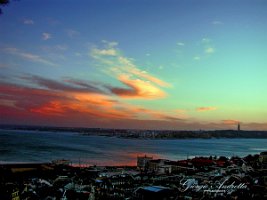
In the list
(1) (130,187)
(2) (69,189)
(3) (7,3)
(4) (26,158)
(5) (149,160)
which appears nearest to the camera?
(3) (7,3)

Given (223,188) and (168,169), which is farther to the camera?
(168,169)

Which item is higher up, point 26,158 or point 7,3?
point 7,3

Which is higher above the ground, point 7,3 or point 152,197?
point 7,3

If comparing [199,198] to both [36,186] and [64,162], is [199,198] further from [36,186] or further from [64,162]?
[64,162]

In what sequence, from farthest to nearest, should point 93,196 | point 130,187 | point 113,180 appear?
point 113,180, point 130,187, point 93,196

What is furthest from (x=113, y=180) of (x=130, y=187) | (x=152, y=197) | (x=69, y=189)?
(x=152, y=197)

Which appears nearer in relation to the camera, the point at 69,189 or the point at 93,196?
the point at 93,196

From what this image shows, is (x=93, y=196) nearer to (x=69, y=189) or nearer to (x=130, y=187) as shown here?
(x=69, y=189)

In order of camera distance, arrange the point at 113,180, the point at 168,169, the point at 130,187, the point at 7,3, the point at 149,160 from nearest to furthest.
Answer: the point at 7,3 → the point at 130,187 → the point at 113,180 → the point at 168,169 → the point at 149,160

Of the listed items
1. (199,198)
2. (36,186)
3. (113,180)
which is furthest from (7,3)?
(113,180)
